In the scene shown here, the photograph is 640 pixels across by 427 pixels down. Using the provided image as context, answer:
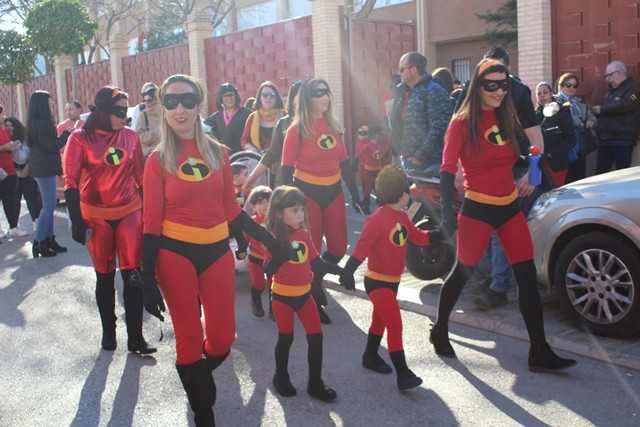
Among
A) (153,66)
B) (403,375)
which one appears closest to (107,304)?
(403,375)

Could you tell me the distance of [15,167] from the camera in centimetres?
1114

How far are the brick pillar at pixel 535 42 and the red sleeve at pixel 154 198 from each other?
9499 millimetres

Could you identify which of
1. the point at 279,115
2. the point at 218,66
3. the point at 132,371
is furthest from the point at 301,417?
the point at 218,66

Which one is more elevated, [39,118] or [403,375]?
[39,118]

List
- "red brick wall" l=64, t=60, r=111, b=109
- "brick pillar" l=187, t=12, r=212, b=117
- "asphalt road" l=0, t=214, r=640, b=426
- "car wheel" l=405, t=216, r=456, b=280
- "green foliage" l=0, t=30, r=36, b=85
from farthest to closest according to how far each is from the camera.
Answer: "red brick wall" l=64, t=60, r=111, b=109 → "green foliage" l=0, t=30, r=36, b=85 → "brick pillar" l=187, t=12, r=212, b=117 → "car wheel" l=405, t=216, r=456, b=280 → "asphalt road" l=0, t=214, r=640, b=426

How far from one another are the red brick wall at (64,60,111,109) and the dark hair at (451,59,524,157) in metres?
22.3

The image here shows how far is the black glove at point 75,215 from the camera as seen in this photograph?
17.5ft

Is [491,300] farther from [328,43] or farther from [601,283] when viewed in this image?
[328,43]

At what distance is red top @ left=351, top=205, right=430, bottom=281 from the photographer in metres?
4.68

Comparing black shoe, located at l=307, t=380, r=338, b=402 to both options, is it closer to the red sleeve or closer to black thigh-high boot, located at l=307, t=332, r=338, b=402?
black thigh-high boot, located at l=307, t=332, r=338, b=402

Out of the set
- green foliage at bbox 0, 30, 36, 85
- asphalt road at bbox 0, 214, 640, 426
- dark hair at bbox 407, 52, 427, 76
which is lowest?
asphalt road at bbox 0, 214, 640, 426

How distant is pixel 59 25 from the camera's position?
2267 cm

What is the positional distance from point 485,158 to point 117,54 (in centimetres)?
2187

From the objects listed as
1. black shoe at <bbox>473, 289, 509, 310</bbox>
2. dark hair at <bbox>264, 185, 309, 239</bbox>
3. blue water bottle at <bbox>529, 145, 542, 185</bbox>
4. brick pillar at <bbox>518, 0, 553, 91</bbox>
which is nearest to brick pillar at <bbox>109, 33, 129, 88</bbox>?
brick pillar at <bbox>518, 0, 553, 91</bbox>
